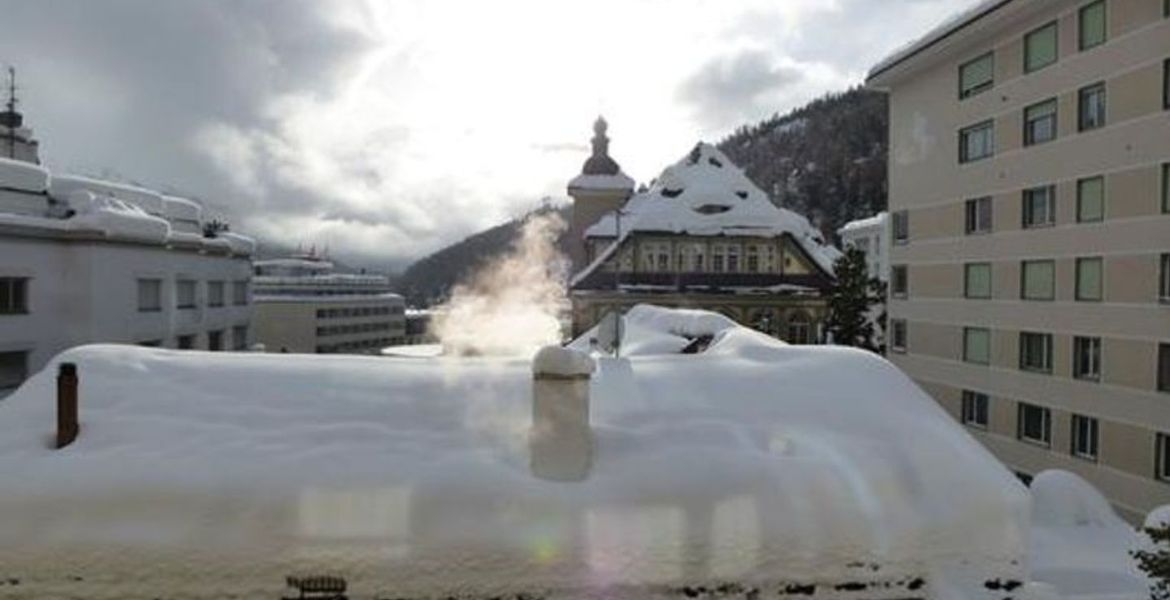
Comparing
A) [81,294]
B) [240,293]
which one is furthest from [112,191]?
[240,293]

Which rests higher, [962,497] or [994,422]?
[962,497]

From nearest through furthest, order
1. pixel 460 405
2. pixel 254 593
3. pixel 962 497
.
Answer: pixel 254 593, pixel 962 497, pixel 460 405

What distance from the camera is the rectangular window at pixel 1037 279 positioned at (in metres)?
26.1

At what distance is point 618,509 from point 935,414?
350 centimetres

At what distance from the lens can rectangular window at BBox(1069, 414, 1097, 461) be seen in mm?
24234

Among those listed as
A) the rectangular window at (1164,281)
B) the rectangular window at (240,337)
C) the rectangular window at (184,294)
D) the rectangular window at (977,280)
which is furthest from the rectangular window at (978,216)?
the rectangular window at (240,337)

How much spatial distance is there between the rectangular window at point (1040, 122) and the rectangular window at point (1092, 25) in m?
1.84

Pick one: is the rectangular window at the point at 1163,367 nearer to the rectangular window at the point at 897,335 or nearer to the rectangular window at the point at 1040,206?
the rectangular window at the point at 1040,206

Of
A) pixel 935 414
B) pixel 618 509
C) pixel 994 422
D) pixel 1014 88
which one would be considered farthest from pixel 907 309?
pixel 618 509

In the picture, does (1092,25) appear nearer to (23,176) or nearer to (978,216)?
(978,216)

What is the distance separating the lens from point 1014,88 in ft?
90.3

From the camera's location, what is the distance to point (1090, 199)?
24.3 metres

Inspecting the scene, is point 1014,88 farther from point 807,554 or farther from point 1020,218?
point 807,554

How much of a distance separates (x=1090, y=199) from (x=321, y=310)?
89.8 meters
